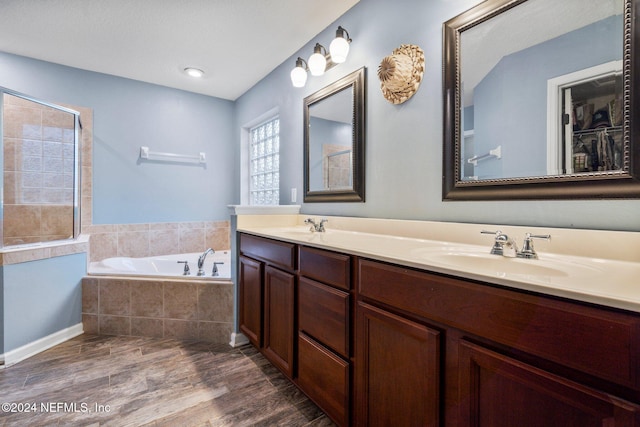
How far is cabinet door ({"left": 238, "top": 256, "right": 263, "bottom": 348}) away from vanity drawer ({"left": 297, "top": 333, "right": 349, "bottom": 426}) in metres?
0.46

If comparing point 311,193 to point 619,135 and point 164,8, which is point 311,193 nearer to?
point 164,8

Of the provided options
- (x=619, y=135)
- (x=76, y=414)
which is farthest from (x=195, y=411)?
(x=619, y=135)

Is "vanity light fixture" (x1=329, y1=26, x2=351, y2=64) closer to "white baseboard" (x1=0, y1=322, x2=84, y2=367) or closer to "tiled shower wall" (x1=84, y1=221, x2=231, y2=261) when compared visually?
"tiled shower wall" (x1=84, y1=221, x2=231, y2=261)

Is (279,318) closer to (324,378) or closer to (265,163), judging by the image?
(324,378)

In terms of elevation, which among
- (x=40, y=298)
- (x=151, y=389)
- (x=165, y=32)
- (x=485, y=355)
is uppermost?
(x=165, y=32)

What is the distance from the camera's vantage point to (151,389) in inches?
62.8

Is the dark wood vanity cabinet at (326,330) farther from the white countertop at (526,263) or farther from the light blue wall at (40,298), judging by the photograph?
the light blue wall at (40,298)

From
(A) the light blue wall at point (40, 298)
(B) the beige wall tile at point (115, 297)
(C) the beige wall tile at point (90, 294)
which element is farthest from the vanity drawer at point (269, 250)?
(A) the light blue wall at point (40, 298)

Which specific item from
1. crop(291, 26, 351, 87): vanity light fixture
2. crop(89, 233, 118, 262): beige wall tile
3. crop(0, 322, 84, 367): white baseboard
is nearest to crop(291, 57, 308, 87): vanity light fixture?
crop(291, 26, 351, 87): vanity light fixture

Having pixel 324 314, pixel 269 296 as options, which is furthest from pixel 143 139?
pixel 324 314

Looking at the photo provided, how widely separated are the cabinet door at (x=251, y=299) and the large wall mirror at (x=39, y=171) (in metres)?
1.59

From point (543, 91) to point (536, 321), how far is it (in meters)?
0.86

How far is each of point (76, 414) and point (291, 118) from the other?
2.27m

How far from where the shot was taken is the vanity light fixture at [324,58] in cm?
175
